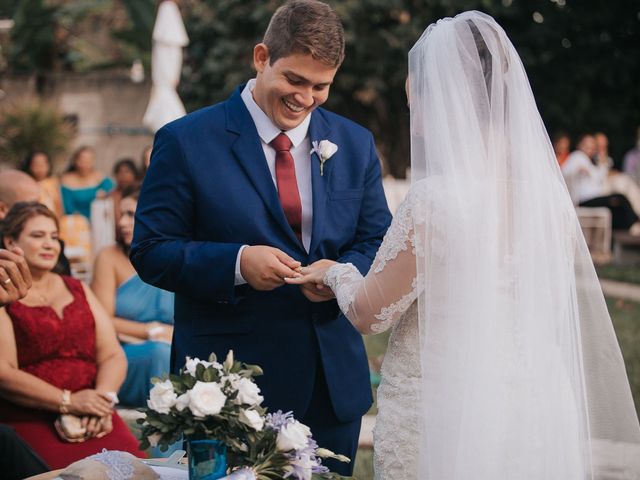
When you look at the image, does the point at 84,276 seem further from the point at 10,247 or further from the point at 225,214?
the point at 225,214

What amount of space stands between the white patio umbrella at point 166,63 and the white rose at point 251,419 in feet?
31.9

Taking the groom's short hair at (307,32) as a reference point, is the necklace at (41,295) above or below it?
below

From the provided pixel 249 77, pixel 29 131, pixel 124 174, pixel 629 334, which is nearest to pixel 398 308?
pixel 629 334

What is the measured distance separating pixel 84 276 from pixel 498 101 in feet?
23.4

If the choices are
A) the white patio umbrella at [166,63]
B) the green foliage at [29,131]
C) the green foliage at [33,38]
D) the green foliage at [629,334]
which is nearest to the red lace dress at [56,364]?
the green foliage at [629,334]

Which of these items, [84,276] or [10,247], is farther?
[84,276]

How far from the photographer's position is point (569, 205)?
3.07 m

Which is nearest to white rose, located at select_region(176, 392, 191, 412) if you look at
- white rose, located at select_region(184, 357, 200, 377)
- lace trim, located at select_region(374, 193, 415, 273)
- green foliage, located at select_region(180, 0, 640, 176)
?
white rose, located at select_region(184, 357, 200, 377)

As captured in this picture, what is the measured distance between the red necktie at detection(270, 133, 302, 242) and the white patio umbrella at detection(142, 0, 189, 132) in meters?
8.85

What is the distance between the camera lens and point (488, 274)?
2.91m

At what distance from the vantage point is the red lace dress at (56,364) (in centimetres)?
434

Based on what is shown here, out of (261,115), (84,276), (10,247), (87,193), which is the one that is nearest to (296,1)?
(261,115)

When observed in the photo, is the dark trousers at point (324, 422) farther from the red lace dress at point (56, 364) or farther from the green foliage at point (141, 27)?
the green foliage at point (141, 27)

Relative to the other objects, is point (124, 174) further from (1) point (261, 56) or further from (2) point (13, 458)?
(1) point (261, 56)
